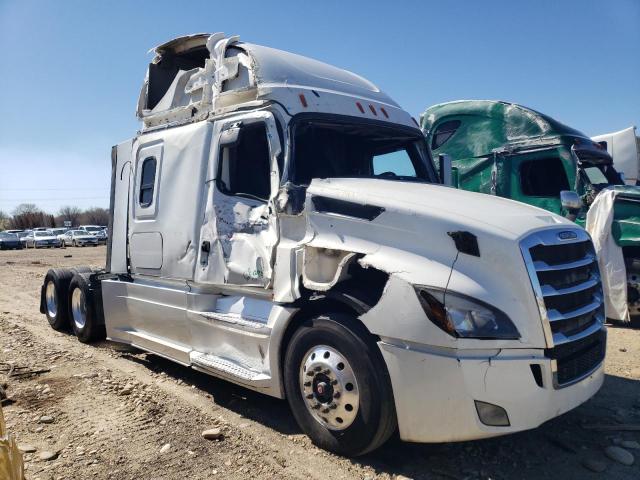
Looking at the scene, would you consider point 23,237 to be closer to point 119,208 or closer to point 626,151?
point 119,208

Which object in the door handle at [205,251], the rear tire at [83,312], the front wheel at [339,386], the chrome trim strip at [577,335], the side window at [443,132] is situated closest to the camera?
the chrome trim strip at [577,335]

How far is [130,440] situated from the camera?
3979mm

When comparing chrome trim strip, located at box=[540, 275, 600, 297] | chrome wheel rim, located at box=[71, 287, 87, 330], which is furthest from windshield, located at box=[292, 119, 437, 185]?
chrome wheel rim, located at box=[71, 287, 87, 330]

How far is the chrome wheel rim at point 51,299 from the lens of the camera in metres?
8.10

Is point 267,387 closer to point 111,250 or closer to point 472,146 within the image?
point 111,250

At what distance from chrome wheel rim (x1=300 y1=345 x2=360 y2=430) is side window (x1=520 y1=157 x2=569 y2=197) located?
248 inches

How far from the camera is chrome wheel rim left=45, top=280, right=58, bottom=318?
8.10m

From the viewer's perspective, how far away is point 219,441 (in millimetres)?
3934

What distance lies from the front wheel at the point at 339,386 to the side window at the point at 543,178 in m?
6.24

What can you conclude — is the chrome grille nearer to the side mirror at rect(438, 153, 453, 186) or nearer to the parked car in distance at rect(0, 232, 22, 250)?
the side mirror at rect(438, 153, 453, 186)

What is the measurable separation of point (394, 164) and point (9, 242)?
136 ft

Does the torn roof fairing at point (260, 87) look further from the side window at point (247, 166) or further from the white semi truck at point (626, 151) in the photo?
the white semi truck at point (626, 151)

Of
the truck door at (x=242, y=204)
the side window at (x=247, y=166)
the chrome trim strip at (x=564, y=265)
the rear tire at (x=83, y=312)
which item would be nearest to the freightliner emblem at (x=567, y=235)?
the chrome trim strip at (x=564, y=265)

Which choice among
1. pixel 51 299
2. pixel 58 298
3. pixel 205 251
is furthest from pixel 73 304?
pixel 205 251
